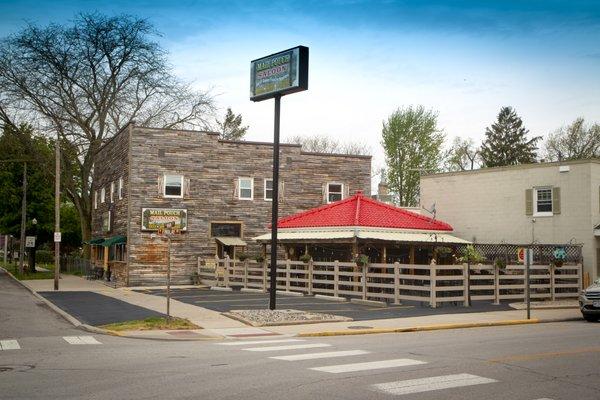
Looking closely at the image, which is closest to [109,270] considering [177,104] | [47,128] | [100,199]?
[100,199]

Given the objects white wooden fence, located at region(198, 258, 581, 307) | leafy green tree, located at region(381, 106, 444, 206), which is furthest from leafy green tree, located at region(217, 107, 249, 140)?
white wooden fence, located at region(198, 258, 581, 307)

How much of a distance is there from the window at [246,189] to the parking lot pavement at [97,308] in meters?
11.4

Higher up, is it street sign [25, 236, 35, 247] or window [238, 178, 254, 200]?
window [238, 178, 254, 200]

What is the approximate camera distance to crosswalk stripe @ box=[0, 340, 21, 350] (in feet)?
45.2

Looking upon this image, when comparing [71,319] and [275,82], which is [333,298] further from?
[71,319]

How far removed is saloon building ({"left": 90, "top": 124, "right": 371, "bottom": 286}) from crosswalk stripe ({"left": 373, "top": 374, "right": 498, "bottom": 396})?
90.2 ft

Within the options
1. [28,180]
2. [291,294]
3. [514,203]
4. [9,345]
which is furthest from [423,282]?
[28,180]

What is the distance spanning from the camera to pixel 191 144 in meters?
37.8

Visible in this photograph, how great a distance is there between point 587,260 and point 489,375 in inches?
837

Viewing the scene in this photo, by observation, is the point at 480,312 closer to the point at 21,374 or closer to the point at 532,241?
the point at 532,241

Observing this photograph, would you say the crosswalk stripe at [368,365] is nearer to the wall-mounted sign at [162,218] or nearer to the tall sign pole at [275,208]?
the tall sign pole at [275,208]

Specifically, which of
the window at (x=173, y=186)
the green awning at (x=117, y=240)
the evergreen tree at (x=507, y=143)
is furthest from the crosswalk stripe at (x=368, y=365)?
the evergreen tree at (x=507, y=143)

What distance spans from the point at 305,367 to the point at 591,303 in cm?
1343

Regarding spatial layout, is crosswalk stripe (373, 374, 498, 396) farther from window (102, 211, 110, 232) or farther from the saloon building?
window (102, 211, 110, 232)
